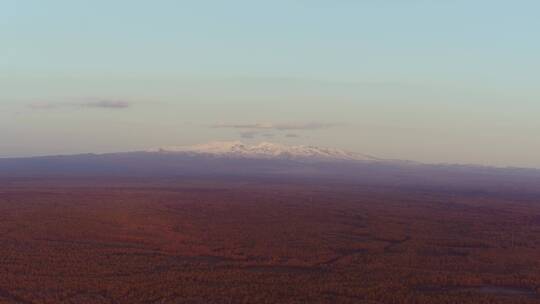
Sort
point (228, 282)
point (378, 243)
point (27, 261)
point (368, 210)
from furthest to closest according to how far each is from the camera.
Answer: point (368, 210)
point (378, 243)
point (27, 261)
point (228, 282)

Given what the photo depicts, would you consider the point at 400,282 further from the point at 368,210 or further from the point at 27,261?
the point at 368,210

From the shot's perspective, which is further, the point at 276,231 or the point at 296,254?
the point at 276,231

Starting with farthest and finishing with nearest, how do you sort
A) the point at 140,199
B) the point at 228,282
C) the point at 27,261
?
the point at 140,199
the point at 27,261
the point at 228,282

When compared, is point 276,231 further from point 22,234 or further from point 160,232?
point 22,234

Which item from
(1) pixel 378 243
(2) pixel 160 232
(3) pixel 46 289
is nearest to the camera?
(3) pixel 46 289

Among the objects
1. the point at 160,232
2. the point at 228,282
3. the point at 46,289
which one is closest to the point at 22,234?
the point at 160,232

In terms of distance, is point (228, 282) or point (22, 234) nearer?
point (228, 282)

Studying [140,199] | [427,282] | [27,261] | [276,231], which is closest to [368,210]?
[276,231]

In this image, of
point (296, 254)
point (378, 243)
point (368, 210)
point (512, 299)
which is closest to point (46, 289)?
point (296, 254)

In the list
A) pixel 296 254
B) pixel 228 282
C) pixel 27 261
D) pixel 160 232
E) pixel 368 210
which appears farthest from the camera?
pixel 368 210
